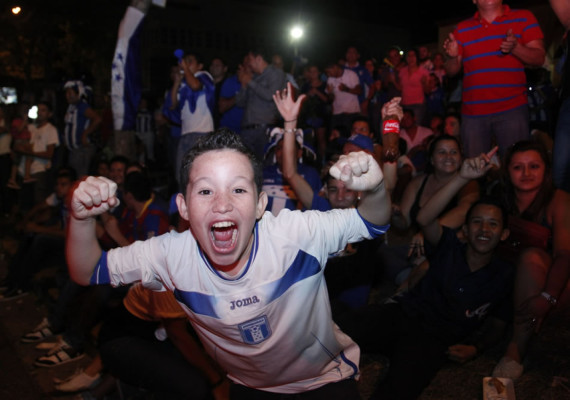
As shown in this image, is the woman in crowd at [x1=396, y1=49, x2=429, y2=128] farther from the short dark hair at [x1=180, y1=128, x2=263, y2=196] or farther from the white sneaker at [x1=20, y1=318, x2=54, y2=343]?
the short dark hair at [x1=180, y1=128, x2=263, y2=196]

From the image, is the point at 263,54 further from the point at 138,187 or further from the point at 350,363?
the point at 350,363

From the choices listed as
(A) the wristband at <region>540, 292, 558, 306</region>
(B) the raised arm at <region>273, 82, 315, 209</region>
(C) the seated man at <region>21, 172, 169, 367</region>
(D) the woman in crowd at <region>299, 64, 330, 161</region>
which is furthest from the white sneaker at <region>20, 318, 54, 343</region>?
(D) the woman in crowd at <region>299, 64, 330, 161</region>

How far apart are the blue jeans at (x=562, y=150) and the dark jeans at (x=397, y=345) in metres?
1.53

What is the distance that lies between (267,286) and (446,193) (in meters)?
1.76

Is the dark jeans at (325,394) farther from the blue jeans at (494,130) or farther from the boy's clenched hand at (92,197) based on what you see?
the blue jeans at (494,130)

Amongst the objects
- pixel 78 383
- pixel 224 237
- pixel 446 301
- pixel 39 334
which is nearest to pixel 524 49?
pixel 446 301

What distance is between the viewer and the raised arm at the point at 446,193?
3.27 meters

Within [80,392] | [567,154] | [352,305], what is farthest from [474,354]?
[80,392]

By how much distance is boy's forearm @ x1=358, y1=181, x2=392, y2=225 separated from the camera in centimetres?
225

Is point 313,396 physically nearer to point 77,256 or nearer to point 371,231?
point 371,231

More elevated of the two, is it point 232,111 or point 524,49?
point 232,111

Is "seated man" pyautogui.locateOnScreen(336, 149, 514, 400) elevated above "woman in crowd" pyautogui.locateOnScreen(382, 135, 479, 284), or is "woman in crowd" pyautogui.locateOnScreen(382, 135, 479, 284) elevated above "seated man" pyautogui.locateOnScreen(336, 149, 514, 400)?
"woman in crowd" pyautogui.locateOnScreen(382, 135, 479, 284)

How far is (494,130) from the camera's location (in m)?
4.88

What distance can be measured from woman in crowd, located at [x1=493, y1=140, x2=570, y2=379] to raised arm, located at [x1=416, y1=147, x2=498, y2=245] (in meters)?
0.57
